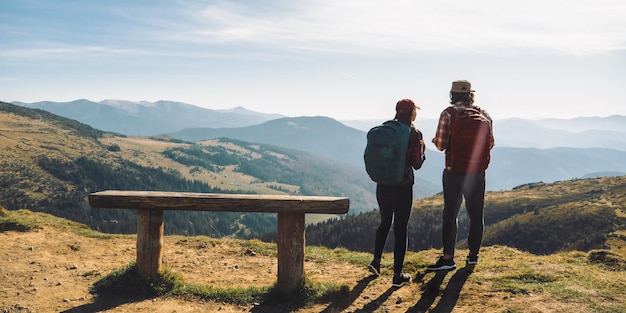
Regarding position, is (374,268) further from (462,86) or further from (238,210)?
(462,86)

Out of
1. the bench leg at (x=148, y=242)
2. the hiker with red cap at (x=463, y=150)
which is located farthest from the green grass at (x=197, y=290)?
the hiker with red cap at (x=463, y=150)

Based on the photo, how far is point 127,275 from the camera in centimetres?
959

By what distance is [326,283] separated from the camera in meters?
9.45

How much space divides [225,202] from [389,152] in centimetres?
373

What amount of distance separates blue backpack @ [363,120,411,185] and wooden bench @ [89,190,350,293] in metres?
1.02

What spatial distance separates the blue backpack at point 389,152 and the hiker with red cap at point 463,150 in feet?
2.66

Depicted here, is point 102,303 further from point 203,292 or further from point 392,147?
point 392,147

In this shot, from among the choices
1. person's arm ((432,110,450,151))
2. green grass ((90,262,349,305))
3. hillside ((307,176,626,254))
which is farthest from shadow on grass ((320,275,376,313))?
hillside ((307,176,626,254))

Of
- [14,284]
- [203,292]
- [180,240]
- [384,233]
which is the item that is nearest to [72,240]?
[180,240]

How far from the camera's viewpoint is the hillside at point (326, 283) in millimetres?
7965

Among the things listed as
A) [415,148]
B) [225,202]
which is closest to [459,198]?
[415,148]

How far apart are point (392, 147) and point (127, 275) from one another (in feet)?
21.9

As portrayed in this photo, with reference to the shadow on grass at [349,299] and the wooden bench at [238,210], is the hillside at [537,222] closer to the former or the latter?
the shadow on grass at [349,299]

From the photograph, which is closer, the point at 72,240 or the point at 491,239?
the point at 72,240
